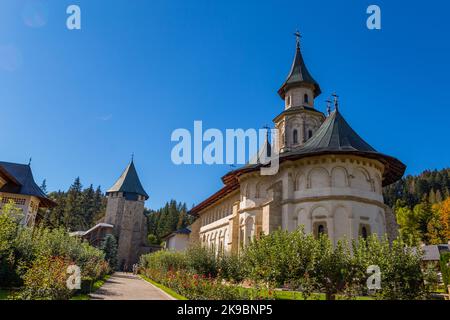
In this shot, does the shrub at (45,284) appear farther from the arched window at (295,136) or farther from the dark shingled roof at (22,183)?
the arched window at (295,136)

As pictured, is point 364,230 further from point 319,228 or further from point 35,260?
point 35,260

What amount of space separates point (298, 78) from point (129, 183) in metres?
38.2

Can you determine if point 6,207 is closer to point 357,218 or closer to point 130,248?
point 357,218

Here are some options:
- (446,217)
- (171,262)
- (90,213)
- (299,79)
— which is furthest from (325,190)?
(90,213)

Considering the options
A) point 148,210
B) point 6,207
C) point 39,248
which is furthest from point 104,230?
point 148,210

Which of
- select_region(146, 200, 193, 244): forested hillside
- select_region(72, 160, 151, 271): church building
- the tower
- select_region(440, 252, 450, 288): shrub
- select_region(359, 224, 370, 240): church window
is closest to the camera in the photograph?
select_region(359, 224, 370, 240): church window

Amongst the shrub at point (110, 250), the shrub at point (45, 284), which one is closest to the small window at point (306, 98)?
the shrub at point (45, 284)

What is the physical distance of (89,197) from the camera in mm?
84938

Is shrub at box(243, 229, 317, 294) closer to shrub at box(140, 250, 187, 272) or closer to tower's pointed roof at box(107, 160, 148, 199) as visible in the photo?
shrub at box(140, 250, 187, 272)

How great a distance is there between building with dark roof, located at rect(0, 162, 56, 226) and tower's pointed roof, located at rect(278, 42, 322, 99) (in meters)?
25.9

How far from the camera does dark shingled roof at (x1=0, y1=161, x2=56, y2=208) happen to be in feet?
101

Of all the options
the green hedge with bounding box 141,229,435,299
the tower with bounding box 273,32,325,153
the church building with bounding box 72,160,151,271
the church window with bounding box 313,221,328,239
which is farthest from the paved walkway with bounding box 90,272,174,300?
the church building with bounding box 72,160,151,271
